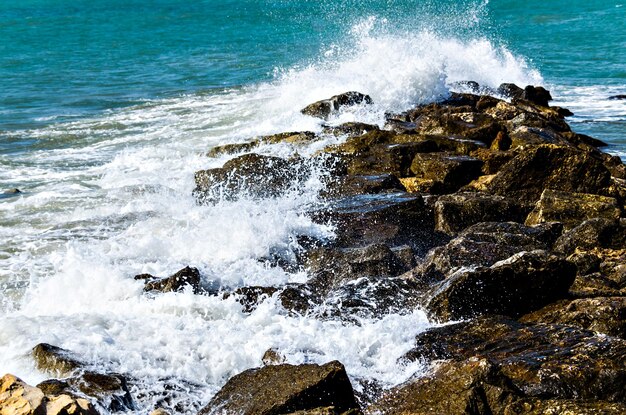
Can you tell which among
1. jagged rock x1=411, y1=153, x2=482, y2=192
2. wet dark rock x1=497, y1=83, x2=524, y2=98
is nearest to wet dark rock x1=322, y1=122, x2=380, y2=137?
jagged rock x1=411, y1=153, x2=482, y2=192

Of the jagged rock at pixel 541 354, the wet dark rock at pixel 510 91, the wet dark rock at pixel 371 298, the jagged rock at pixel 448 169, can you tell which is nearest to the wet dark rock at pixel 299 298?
the wet dark rock at pixel 371 298

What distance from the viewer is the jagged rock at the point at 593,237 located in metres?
7.28

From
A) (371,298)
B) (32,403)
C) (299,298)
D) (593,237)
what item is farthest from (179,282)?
(593,237)

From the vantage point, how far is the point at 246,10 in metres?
40.8

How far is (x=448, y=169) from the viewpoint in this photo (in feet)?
31.5

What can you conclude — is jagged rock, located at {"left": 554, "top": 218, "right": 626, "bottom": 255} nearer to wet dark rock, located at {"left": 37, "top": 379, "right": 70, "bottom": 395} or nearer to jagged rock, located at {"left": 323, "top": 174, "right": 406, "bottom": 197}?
jagged rock, located at {"left": 323, "top": 174, "right": 406, "bottom": 197}

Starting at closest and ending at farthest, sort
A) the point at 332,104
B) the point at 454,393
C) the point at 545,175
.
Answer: the point at 454,393, the point at 545,175, the point at 332,104

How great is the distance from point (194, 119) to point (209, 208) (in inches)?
289

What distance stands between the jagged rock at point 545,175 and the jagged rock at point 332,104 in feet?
19.3

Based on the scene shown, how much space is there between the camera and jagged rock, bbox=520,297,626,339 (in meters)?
5.32

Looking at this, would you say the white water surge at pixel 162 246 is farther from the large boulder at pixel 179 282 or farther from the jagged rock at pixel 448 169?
the jagged rock at pixel 448 169

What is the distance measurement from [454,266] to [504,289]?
0.87 meters

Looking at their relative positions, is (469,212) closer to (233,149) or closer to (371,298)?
(371,298)

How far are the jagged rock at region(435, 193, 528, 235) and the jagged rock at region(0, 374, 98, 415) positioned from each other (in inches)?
193
